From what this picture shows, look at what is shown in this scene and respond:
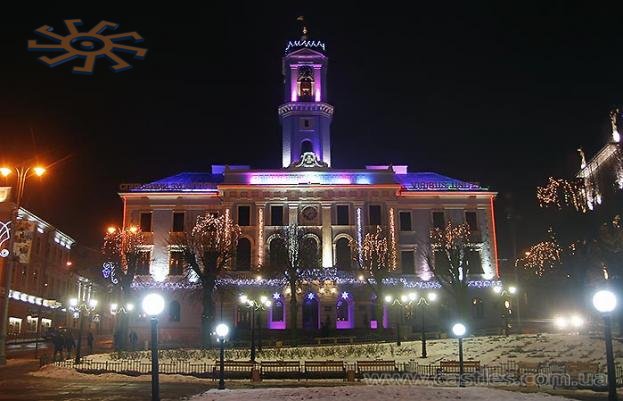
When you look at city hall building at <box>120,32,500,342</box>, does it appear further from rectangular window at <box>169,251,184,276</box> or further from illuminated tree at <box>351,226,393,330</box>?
illuminated tree at <box>351,226,393,330</box>

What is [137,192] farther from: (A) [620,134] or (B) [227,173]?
(A) [620,134]

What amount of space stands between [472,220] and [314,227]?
16507 mm

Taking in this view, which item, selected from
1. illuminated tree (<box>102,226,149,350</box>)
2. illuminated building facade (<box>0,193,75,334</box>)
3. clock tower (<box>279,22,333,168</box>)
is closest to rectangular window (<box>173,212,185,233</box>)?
illuminated tree (<box>102,226,149,350</box>)

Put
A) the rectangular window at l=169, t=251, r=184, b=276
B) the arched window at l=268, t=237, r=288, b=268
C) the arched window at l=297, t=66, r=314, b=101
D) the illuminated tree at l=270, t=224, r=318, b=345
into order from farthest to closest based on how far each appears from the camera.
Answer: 1. the arched window at l=297, t=66, r=314, b=101
2. the rectangular window at l=169, t=251, r=184, b=276
3. the arched window at l=268, t=237, r=288, b=268
4. the illuminated tree at l=270, t=224, r=318, b=345

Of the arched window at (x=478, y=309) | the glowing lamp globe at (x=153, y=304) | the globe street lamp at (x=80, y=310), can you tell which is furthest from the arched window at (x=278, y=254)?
the glowing lamp globe at (x=153, y=304)

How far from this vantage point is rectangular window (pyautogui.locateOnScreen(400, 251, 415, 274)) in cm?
5978

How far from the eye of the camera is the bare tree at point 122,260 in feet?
145

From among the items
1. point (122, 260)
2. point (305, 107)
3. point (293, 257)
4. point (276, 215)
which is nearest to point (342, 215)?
point (276, 215)

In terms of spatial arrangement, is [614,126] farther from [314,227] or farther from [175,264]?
[175,264]

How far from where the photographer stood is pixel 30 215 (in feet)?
213

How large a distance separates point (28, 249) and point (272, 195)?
109 ft

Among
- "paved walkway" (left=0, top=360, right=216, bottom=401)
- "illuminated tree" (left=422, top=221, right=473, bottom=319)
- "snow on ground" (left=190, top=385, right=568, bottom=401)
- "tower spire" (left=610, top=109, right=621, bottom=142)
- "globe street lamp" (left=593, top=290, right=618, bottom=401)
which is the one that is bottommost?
"paved walkway" (left=0, top=360, right=216, bottom=401)

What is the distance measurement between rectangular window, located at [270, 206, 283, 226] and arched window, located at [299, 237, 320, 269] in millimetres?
3712

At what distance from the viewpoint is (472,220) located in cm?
6191
